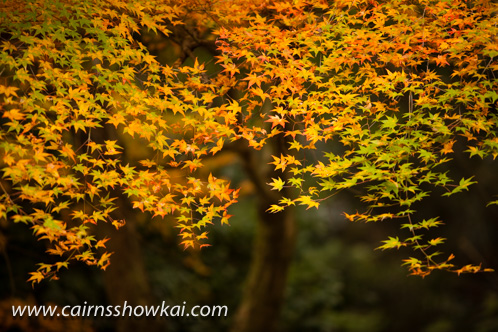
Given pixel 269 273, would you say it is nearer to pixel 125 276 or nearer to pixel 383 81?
pixel 125 276

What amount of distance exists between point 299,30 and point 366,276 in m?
9.21

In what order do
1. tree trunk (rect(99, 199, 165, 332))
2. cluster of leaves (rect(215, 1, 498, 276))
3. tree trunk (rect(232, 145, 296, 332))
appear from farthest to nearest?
1. tree trunk (rect(232, 145, 296, 332))
2. tree trunk (rect(99, 199, 165, 332))
3. cluster of leaves (rect(215, 1, 498, 276))

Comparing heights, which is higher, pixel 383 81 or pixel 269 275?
pixel 383 81

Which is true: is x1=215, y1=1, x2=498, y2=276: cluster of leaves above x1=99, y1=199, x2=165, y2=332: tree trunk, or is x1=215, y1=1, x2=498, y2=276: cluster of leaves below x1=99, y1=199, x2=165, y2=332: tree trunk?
above

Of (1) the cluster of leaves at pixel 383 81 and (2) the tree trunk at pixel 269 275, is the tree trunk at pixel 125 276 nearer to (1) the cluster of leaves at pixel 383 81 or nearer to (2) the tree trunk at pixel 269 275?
(2) the tree trunk at pixel 269 275

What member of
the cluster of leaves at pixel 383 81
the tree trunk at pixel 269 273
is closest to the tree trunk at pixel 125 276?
the tree trunk at pixel 269 273

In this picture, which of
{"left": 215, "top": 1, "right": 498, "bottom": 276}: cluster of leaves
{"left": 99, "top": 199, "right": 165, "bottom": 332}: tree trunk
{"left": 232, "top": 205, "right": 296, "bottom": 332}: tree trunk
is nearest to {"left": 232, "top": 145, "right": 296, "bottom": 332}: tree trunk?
{"left": 232, "top": 205, "right": 296, "bottom": 332}: tree trunk

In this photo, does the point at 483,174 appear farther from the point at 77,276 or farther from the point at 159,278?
the point at 77,276

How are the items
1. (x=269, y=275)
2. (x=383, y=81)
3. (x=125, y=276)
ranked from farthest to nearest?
1. (x=269, y=275)
2. (x=125, y=276)
3. (x=383, y=81)

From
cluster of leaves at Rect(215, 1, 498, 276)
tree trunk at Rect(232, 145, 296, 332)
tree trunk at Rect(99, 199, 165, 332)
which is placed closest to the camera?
cluster of leaves at Rect(215, 1, 498, 276)

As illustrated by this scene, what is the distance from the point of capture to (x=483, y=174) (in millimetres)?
8430

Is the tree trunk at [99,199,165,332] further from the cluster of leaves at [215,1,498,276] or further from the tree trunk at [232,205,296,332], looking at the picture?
the cluster of leaves at [215,1,498,276]

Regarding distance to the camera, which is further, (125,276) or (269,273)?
(269,273)

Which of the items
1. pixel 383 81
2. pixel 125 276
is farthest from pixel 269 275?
pixel 383 81
